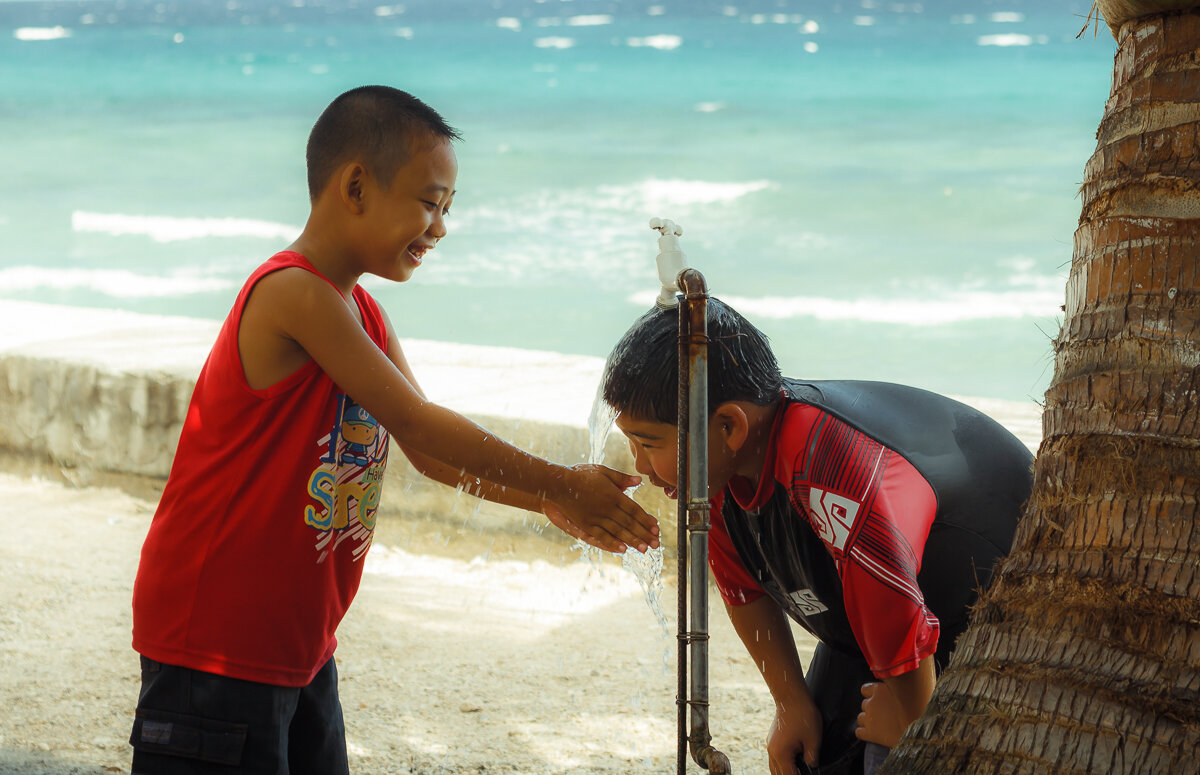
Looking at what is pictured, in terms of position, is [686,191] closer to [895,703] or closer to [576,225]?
[576,225]

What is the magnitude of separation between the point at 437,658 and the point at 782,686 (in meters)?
2.05

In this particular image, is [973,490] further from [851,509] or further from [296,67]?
[296,67]

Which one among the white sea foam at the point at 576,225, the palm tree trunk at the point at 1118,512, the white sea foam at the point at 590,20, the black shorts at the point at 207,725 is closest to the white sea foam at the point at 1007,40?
the white sea foam at the point at 590,20

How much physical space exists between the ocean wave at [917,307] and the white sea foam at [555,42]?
32.5 meters

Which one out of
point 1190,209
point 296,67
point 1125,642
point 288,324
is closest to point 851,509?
point 1125,642

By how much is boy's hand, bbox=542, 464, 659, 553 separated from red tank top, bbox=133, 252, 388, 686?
431 millimetres

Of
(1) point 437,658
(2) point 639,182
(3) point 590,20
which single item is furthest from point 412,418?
(3) point 590,20

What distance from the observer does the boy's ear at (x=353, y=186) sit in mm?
2195

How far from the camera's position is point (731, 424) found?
2049 millimetres

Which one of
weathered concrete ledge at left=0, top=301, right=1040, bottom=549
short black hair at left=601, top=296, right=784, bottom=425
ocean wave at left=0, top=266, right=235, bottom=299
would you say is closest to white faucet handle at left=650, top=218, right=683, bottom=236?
short black hair at left=601, top=296, right=784, bottom=425

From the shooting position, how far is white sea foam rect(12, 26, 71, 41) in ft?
180

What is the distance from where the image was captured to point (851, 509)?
6.13 feet

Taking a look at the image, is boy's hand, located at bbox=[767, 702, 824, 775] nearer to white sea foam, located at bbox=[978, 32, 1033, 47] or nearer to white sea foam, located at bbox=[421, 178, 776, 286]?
white sea foam, located at bbox=[421, 178, 776, 286]

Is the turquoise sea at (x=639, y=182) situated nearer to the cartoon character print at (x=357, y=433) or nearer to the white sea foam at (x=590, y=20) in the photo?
the cartoon character print at (x=357, y=433)
